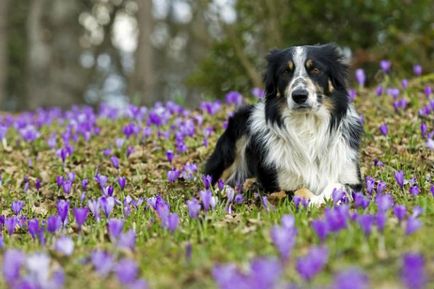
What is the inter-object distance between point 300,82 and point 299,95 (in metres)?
0.12

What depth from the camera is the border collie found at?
18.5ft

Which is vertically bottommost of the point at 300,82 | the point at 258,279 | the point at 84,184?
the point at 84,184

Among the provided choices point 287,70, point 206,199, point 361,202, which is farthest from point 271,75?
point 361,202

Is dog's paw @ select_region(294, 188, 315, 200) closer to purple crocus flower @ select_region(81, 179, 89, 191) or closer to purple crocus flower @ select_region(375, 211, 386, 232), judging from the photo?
purple crocus flower @ select_region(375, 211, 386, 232)

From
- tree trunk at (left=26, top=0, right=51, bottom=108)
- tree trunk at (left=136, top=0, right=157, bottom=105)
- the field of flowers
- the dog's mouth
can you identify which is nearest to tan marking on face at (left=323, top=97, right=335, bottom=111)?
the dog's mouth

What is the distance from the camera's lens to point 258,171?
20.2 feet

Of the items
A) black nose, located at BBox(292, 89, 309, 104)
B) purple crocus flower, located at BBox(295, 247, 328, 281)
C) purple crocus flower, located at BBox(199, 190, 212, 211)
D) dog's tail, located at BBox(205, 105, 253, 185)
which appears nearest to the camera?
purple crocus flower, located at BBox(295, 247, 328, 281)

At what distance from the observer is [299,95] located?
213 inches

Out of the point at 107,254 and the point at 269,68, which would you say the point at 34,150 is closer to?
the point at 269,68

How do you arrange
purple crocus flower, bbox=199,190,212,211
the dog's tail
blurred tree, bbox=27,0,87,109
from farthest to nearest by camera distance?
blurred tree, bbox=27,0,87,109, the dog's tail, purple crocus flower, bbox=199,190,212,211

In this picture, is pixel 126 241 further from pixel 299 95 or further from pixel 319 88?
pixel 319 88

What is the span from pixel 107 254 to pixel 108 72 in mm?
32292

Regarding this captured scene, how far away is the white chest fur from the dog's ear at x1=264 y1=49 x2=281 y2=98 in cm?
29

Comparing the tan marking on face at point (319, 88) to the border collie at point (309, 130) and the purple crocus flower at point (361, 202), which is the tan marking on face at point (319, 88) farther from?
the purple crocus flower at point (361, 202)
